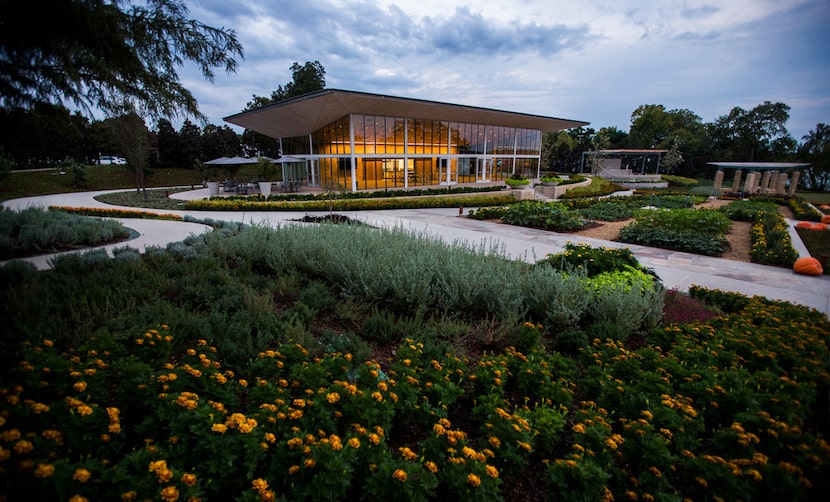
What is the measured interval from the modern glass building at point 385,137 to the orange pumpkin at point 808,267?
20272mm

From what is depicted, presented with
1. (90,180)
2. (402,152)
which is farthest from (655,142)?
(90,180)

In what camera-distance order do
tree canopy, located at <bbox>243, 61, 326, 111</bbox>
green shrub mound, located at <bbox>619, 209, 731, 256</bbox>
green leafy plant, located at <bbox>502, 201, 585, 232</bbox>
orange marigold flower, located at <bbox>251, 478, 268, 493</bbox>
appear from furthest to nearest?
1. tree canopy, located at <bbox>243, 61, 326, 111</bbox>
2. green leafy plant, located at <bbox>502, 201, 585, 232</bbox>
3. green shrub mound, located at <bbox>619, 209, 731, 256</bbox>
4. orange marigold flower, located at <bbox>251, 478, 268, 493</bbox>

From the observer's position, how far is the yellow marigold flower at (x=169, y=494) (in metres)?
1.50

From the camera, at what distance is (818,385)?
2.88 metres

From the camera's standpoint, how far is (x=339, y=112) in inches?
995

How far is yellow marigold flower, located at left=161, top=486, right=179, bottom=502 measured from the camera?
59.1 inches

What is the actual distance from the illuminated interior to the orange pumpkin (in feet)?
67.7

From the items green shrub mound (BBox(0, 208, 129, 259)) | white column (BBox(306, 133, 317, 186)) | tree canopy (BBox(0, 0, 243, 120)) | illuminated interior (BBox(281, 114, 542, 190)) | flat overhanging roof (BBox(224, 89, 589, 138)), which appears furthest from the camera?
white column (BBox(306, 133, 317, 186))

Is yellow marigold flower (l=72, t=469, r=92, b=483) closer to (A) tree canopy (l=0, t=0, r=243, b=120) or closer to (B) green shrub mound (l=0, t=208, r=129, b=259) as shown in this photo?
(A) tree canopy (l=0, t=0, r=243, b=120)

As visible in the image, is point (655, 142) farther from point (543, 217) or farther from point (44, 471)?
point (44, 471)

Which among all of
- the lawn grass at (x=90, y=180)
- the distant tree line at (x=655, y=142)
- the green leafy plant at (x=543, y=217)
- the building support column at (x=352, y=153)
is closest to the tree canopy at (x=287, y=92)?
the distant tree line at (x=655, y=142)

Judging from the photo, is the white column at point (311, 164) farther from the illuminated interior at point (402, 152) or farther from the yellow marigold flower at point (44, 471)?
the yellow marigold flower at point (44, 471)

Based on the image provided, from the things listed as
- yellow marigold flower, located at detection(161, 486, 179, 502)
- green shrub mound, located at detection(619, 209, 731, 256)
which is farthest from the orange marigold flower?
green shrub mound, located at detection(619, 209, 731, 256)

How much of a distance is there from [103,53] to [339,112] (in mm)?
23239
